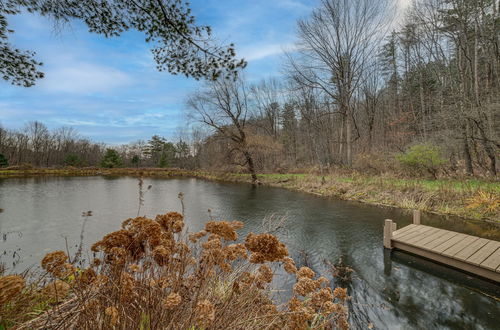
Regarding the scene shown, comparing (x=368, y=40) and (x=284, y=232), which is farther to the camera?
(x=368, y=40)

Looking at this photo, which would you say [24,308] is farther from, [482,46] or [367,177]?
[482,46]

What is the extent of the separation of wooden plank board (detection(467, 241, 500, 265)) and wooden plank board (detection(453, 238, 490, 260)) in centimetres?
5

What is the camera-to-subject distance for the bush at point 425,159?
37.0 feet

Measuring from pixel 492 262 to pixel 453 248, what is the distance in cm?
65

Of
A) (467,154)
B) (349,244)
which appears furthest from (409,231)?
(467,154)

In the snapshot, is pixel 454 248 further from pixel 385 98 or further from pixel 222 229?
pixel 385 98

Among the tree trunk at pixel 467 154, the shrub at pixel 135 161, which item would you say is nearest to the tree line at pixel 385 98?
the tree trunk at pixel 467 154

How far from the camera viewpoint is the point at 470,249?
4.45 m

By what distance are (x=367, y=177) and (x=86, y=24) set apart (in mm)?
Answer: 14229

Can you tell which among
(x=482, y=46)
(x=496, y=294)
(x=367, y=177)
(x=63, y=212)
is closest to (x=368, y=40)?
(x=482, y=46)

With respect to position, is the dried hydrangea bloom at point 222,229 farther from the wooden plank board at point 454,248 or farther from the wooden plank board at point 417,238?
the wooden plank board at point 417,238

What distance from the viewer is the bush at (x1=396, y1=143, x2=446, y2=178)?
444 inches

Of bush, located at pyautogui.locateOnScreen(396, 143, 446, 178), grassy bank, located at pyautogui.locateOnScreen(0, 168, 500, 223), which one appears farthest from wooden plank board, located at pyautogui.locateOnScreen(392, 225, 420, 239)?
bush, located at pyautogui.locateOnScreen(396, 143, 446, 178)

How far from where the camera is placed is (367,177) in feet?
44.1
